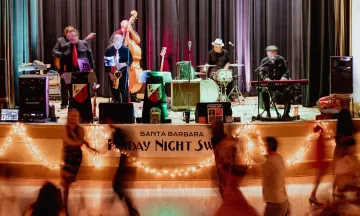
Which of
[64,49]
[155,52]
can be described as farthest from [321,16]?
[64,49]

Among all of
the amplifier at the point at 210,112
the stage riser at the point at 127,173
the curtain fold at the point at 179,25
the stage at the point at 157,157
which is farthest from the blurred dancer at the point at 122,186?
the curtain fold at the point at 179,25

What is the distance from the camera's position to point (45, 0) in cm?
1523

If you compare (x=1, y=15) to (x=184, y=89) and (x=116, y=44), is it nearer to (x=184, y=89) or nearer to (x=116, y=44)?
(x=116, y=44)

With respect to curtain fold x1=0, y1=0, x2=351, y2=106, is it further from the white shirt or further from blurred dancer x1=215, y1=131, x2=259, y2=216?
the white shirt

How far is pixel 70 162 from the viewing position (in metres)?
6.83

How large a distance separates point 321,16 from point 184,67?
10.7 ft

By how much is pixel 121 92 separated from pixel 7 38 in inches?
117

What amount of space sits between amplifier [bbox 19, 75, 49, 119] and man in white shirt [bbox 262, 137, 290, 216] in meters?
5.31

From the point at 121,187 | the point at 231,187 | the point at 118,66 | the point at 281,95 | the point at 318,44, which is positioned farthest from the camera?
the point at 318,44

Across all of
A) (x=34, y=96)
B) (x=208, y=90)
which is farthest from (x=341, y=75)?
(x=34, y=96)

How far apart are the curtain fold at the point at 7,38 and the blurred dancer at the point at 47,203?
27.4 ft

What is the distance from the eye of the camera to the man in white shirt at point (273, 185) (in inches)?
210

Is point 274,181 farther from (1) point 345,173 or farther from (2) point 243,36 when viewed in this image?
(2) point 243,36

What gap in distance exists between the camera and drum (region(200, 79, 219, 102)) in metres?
12.6
